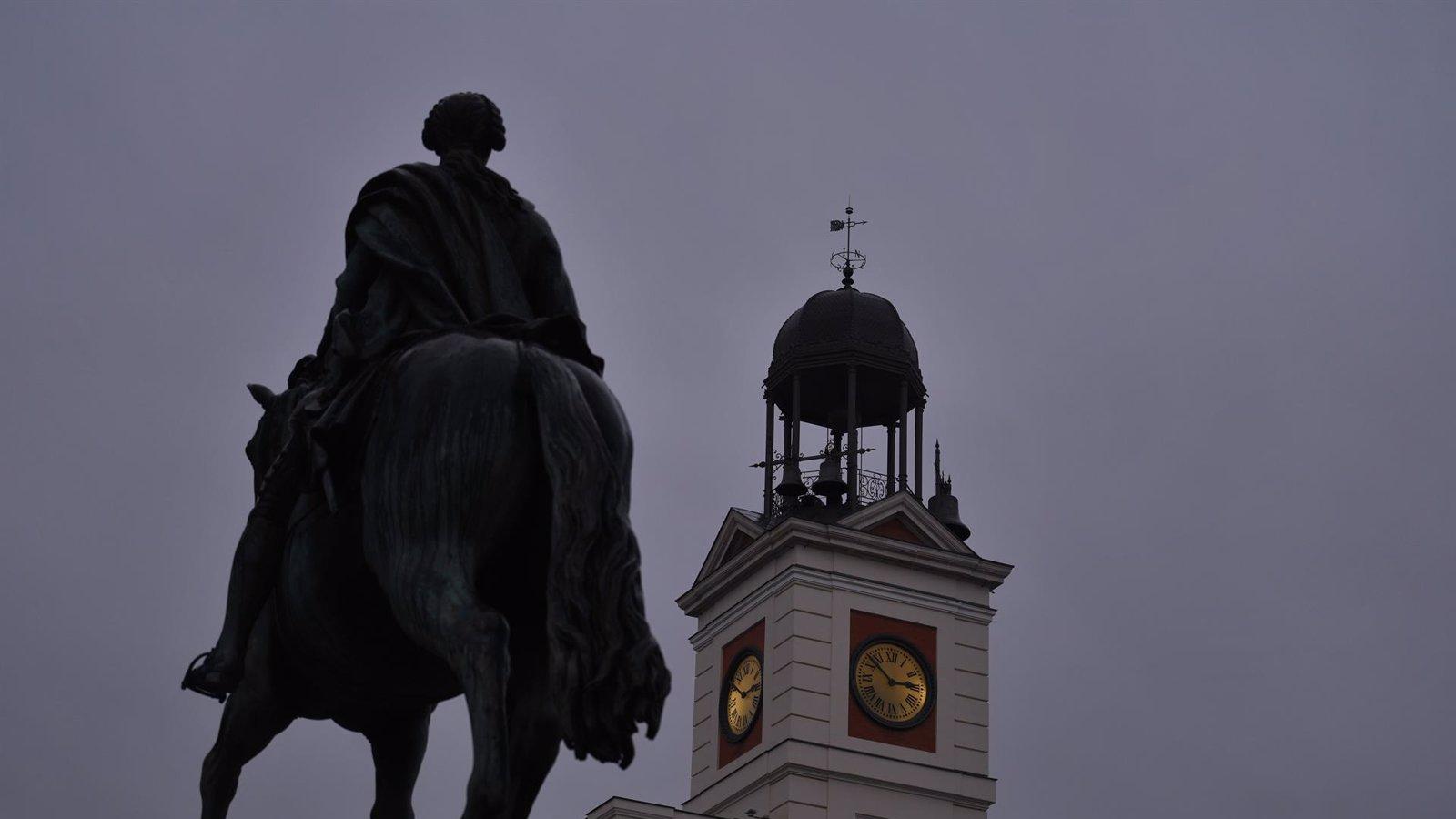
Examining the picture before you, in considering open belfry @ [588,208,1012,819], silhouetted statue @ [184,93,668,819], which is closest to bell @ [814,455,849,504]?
open belfry @ [588,208,1012,819]

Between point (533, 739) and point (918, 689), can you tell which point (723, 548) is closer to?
point (918, 689)

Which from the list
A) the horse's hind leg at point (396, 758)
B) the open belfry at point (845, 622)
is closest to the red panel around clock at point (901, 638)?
the open belfry at point (845, 622)

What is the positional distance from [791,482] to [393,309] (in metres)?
38.2

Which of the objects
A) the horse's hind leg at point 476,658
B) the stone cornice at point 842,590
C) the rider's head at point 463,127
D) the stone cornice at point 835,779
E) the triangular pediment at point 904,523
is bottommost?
the horse's hind leg at point 476,658

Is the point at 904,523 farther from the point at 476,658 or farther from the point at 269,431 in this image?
the point at 476,658

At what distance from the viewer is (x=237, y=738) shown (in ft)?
17.0

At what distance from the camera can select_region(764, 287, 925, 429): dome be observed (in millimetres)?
42156

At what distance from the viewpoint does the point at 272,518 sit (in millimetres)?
5012

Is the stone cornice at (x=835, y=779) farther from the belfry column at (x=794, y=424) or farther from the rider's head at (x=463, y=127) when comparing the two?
the rider's head at (x=463, y=127)

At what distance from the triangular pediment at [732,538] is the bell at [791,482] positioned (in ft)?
2.84

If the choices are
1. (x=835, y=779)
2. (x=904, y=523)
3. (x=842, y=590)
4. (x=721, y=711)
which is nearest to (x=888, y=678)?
(x=842, y=590)

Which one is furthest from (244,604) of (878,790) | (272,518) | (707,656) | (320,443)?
(707,656)

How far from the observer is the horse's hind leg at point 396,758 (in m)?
5.29

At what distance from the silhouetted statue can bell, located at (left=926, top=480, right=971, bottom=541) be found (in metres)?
39.6
